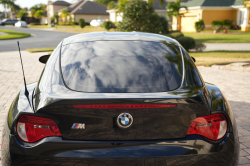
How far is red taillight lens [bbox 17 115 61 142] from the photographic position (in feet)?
7.04

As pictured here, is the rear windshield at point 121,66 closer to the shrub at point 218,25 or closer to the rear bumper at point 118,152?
the rear bumper at point 118,152

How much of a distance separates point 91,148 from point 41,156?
38 cm

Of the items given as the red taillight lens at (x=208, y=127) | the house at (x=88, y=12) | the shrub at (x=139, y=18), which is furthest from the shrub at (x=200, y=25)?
the house at (x=88, y=12)

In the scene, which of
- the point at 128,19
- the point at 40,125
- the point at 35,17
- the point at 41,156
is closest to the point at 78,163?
the point at 41,156

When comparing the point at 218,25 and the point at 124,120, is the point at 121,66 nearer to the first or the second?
the point at 124,120

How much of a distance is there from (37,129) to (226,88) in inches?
276

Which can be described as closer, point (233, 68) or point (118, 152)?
point (118, 152)

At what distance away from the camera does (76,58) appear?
9.23ft

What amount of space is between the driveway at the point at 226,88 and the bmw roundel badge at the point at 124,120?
6.95ft

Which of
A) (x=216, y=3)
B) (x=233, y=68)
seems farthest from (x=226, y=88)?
(x=216, y=3)

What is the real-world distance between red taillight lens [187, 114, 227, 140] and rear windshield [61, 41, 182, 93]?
389 millimetres

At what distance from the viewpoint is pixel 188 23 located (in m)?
45.8

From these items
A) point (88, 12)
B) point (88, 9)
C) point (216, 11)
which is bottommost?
point (216, 11)

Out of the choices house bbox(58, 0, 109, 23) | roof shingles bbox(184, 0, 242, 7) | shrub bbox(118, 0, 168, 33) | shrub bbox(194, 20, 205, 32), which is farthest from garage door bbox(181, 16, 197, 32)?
house bbox(58, 0, 109, 23)
